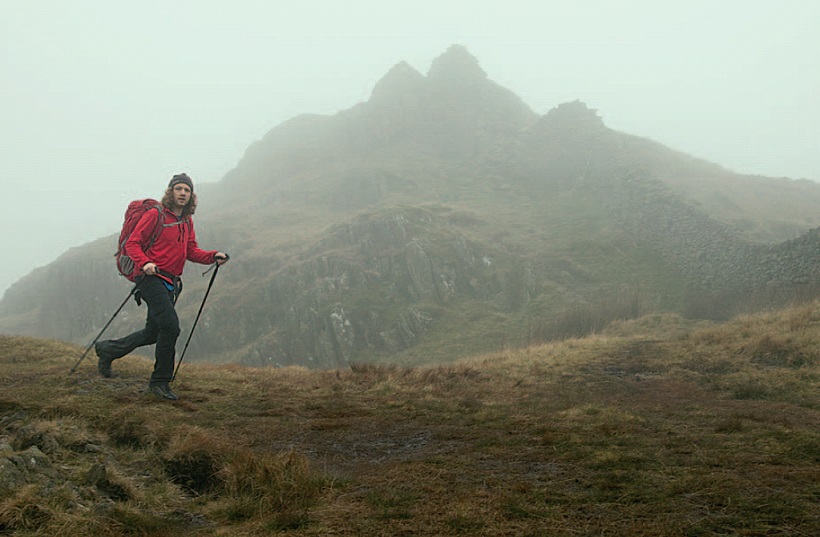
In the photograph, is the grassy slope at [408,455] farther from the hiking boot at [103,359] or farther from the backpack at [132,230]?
the backpack at [132,230]

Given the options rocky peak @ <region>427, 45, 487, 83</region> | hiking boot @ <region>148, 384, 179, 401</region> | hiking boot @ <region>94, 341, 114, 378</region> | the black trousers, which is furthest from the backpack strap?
rocky peak @ <region>427, 45, 487, 83</region>

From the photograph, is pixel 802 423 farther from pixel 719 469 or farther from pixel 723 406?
pixel 719 469

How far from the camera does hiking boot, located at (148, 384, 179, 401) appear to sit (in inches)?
282

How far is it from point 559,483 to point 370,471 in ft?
5.96

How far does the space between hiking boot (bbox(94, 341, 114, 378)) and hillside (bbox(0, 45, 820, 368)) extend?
1968cm

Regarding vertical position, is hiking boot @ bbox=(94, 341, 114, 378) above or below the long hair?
below

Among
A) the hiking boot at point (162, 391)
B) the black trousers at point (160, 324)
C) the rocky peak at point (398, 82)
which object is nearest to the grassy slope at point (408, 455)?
the hiking boot at point (162, 391)

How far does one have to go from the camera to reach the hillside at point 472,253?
29281mm

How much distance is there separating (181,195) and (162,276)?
1346 mm

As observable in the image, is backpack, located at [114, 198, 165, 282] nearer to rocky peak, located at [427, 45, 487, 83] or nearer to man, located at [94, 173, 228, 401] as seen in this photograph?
man, located at [94, 173, 228, 401]

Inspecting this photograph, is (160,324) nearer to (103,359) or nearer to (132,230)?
(132,230)

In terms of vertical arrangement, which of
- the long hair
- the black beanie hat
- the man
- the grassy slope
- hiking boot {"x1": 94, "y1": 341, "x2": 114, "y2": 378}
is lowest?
the grassy slope

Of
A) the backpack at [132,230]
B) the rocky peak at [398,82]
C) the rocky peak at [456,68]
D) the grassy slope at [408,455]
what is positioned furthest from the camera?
the rocky peak at [398,82]

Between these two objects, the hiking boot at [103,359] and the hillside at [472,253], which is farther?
the hillside at [472,253]
